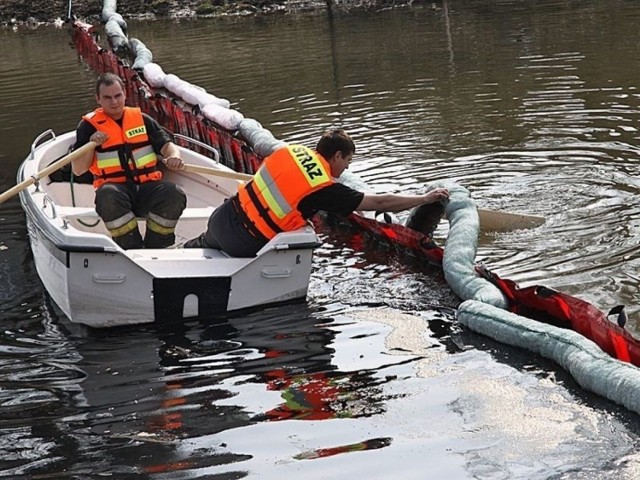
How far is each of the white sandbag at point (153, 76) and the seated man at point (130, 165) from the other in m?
8.40

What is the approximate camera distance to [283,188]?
296 inches

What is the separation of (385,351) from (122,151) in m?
3.00

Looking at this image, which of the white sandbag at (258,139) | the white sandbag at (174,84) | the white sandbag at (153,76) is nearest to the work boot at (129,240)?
the white sandbag at (258,139)

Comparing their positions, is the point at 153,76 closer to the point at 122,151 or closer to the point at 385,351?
the point at 122,151

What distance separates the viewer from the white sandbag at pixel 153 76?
672 inches

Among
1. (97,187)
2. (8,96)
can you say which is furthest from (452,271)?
(8,96)

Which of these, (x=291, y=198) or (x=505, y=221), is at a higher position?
(x=291, y=198)

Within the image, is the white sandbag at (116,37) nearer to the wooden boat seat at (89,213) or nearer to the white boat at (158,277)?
the wooden boat seat at (89,213)

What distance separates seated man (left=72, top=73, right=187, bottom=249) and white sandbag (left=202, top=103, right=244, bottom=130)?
4.41 metres

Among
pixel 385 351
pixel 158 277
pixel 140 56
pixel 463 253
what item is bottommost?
pixel 385 351

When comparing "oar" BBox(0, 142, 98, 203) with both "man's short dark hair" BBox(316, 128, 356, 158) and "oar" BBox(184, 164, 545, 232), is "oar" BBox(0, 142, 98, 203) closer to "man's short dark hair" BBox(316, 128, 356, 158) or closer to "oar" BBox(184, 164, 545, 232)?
"oar" BBox(184, 164, 545, 232)

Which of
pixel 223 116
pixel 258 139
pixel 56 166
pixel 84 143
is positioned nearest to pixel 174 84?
pixel 223 116

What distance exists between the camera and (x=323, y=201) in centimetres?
748

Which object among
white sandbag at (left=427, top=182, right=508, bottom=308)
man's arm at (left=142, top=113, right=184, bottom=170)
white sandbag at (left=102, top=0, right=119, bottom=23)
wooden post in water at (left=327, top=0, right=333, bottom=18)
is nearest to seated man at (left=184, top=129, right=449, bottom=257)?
white sandbag at (left=427, top=182, right=508, bottom=308)
